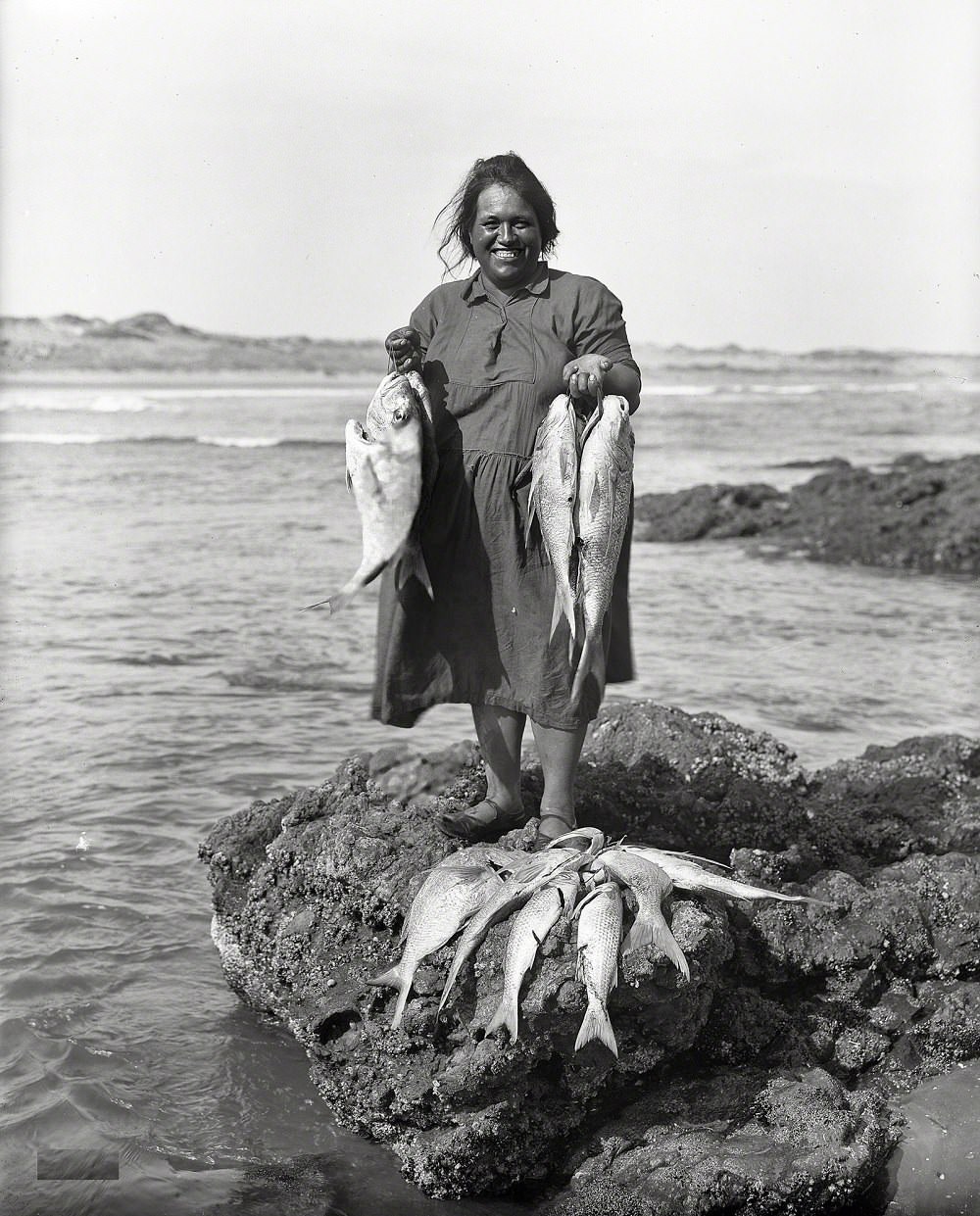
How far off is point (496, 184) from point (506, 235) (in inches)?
7.0

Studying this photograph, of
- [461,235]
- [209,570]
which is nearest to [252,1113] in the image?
[461,235]

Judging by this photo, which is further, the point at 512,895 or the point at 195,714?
the point at 195,714

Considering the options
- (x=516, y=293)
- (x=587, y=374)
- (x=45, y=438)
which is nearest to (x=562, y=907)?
(x=587, y=374)

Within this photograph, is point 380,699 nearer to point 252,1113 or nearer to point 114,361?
point 252,1113

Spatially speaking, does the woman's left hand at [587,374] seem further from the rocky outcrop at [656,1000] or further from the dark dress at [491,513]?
the rocky outcrop at [656,1000]

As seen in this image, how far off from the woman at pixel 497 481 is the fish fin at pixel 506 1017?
0.83m

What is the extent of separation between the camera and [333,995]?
162 inches

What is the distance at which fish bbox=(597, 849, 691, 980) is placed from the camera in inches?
138

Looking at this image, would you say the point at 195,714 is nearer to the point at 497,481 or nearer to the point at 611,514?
the point at 497,481

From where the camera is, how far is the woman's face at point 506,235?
420 cm

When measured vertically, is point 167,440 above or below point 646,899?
above

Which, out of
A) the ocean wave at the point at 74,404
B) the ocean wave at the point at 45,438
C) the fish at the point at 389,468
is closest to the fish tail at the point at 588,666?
the fish at the point at 389,468

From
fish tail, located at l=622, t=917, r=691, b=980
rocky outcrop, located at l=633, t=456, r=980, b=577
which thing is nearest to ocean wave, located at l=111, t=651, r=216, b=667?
fish tail, located at l=622, t=917, r=691, b=980

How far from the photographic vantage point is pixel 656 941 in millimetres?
3514
